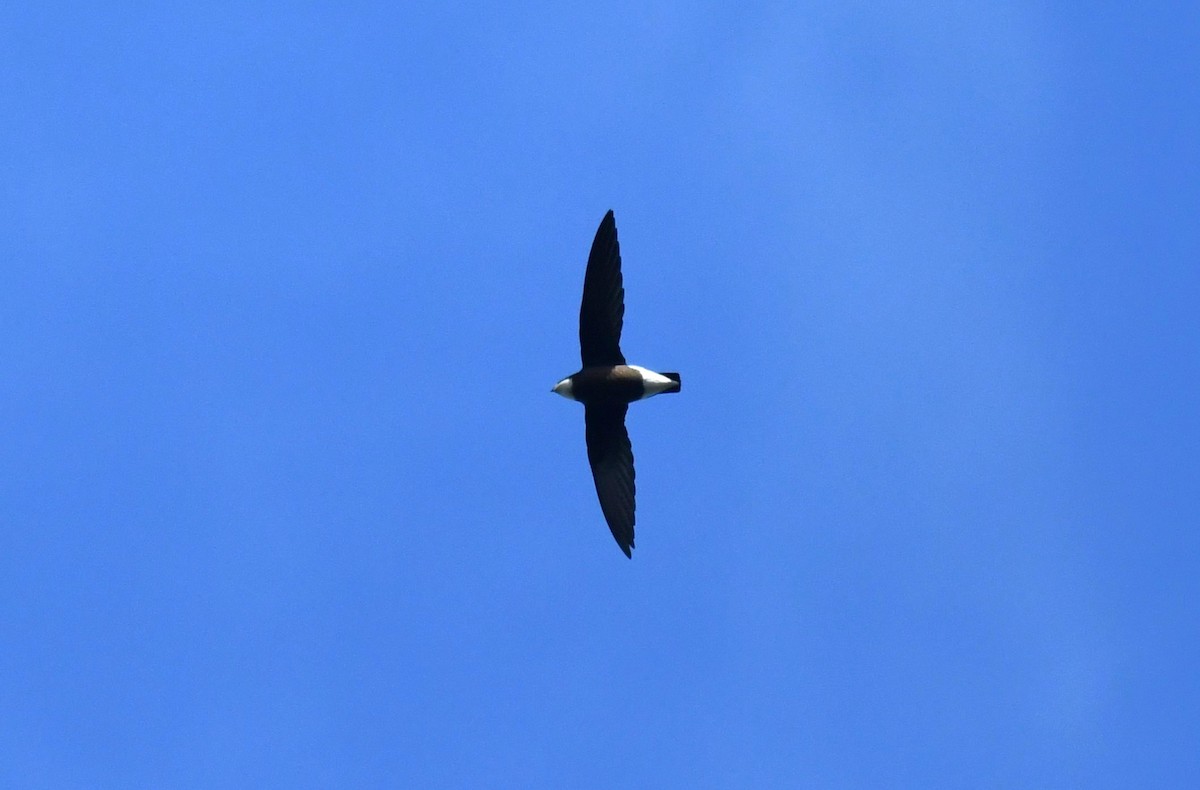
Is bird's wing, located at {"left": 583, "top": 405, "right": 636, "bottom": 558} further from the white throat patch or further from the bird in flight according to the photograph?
the white throat patch

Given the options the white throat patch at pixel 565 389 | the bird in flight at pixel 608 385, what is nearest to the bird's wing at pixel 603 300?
the bird in flight at pixel 608 385

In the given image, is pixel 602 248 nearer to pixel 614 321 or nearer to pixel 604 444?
pixel 614 321

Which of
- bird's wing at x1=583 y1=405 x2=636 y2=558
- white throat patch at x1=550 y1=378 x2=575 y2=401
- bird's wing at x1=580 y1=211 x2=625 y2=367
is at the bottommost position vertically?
bird's wing at x1=583 y1=405 x2=636 y2=558

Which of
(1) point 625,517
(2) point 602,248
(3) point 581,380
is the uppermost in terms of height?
(2) point 602,248

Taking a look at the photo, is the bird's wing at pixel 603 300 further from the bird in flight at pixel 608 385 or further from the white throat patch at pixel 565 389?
the white throat patch at pixel 565 389

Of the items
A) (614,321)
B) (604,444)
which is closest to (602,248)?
(614,321)

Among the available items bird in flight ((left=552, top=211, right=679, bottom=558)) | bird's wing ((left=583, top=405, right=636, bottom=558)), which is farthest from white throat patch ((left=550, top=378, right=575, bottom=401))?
bird's wing ((left=583, top=405, right=636, bottom=558))

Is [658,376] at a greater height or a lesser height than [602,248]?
lesser

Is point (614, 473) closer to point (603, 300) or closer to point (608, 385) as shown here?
point (608, 385)
